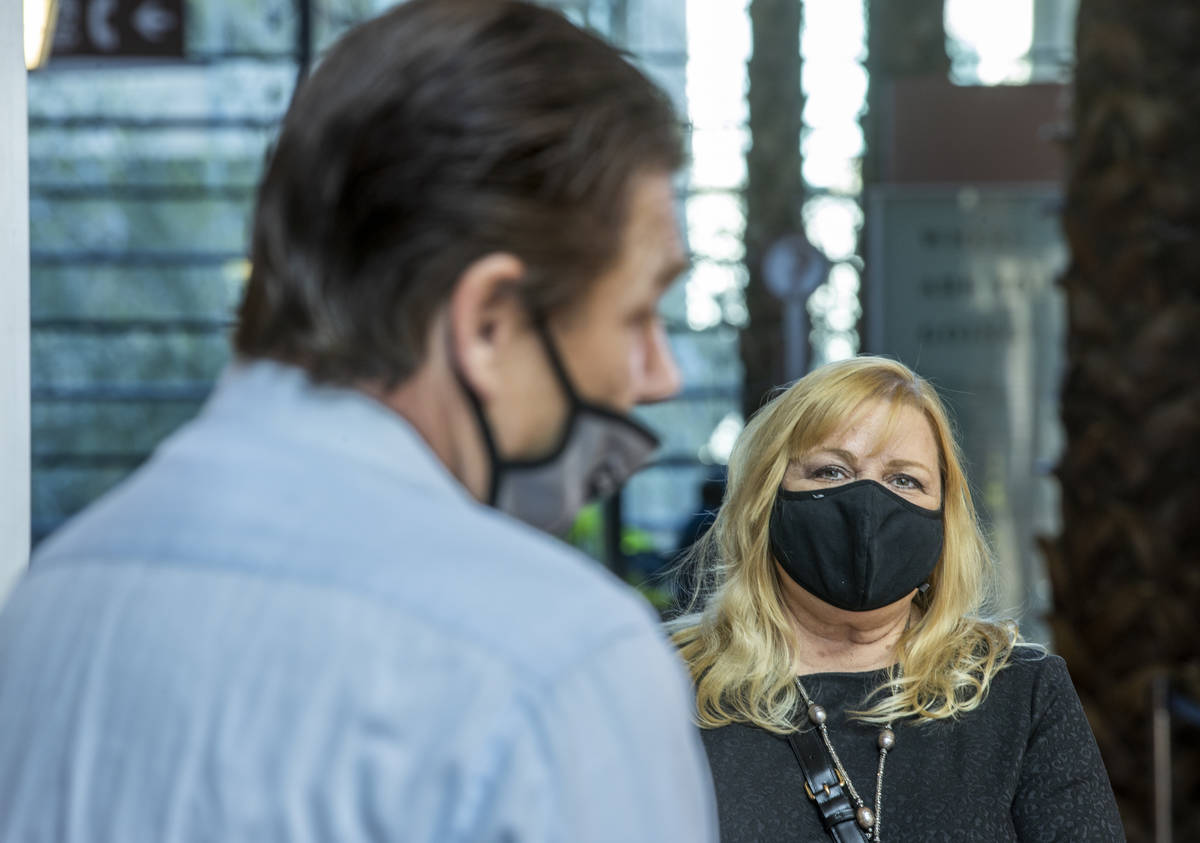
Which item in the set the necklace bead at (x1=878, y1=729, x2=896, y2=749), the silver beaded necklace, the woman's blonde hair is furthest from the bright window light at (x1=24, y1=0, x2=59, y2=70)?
the necklace bead at (x1=878, y1=729, x2=896, y2=749)

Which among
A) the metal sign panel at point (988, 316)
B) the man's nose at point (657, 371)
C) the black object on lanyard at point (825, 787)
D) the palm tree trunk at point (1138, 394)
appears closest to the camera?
the man's nose at point (657, 371)

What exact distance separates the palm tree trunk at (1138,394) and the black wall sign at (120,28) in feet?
13.6

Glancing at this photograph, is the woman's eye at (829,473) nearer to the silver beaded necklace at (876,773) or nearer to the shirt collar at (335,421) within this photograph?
the silver beaded necklace at (876,773)

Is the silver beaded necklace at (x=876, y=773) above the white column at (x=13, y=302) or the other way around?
the other way around

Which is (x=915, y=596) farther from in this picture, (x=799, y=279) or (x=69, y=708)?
(x=799, y=279)

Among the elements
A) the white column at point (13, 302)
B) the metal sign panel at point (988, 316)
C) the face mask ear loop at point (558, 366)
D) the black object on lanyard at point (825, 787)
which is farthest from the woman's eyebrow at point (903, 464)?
the metal sign panel at point (988, 316)

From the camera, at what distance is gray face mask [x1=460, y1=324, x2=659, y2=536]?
0.96 metres

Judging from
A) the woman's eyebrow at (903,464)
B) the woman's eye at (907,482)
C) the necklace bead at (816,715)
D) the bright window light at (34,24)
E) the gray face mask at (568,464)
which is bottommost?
the necklace bead at (816,715)

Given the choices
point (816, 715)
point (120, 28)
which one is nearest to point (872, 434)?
point (816, 715)

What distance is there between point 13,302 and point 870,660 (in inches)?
62.5

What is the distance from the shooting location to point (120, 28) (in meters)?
6.23

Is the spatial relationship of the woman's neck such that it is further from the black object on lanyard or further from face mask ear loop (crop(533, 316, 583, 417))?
face mask ear loop (crop(533, 316, 583, 417))

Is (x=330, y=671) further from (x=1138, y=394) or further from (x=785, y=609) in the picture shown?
(x=1138, y=394)

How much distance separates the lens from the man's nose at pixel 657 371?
3.42 ft
